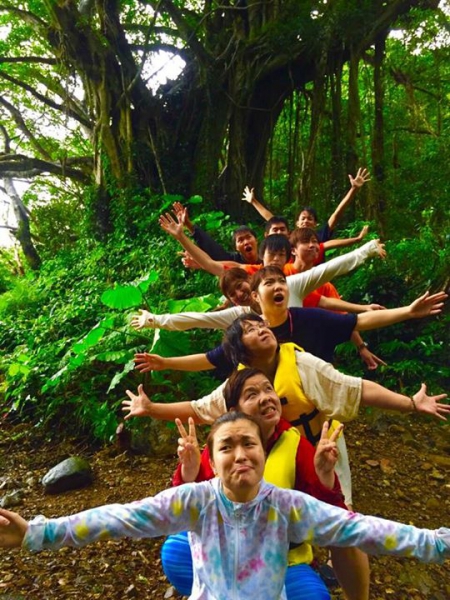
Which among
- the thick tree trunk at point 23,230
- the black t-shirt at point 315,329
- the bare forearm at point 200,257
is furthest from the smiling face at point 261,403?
the thick tree trunk at point 23,230

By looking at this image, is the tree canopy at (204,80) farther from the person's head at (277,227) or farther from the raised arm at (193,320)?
the raised arm at (193,320)

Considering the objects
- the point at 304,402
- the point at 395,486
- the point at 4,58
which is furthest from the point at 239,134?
the point at 304,402

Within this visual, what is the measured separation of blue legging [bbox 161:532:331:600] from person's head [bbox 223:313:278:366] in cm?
76

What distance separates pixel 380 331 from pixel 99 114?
6.79 meters

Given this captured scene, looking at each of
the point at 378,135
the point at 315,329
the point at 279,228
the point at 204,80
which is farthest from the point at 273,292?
the point at 204,80

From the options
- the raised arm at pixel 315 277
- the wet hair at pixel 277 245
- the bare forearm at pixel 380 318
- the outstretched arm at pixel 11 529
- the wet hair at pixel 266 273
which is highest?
the wet hair at pixel 277 245

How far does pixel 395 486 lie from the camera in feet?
11.3

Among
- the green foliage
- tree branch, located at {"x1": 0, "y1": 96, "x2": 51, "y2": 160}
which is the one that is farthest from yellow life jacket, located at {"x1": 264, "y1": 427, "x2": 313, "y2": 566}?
tree branch, located at {"x1": 0, "y1": 96, "x2": 51, "y2": 160}

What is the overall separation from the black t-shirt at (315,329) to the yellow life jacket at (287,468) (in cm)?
65

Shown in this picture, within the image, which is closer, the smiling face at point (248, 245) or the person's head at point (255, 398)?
the person's head at point (255, 398)

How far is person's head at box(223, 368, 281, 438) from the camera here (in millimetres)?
1700

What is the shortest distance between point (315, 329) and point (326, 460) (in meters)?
0.83

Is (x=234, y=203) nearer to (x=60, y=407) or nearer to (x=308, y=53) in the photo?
(x=308, y=53)

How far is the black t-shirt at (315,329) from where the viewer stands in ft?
7.47
